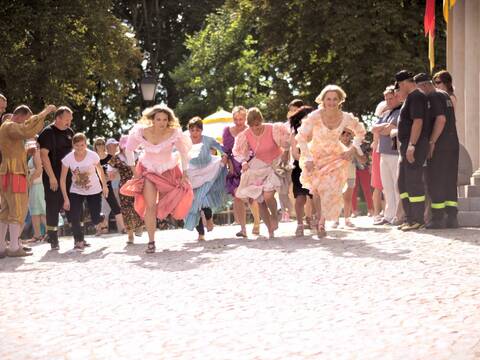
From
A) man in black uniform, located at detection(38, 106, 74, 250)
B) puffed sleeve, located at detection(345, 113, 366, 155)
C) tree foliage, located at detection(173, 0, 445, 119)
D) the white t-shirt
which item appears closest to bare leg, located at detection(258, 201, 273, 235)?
puffed sleeve, located at detection(345, 113, 366, 155)

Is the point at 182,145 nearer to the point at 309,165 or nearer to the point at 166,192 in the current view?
the point at 166,192

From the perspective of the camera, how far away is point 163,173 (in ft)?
42.5

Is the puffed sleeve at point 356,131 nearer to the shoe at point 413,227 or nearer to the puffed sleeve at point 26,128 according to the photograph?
the shoe at point 413,227

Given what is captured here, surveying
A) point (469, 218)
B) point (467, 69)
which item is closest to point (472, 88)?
point (467, 69)

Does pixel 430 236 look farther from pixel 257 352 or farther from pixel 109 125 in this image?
pixel 109 125

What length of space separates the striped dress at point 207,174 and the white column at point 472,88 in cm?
567

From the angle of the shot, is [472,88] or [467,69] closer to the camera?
[472,88]

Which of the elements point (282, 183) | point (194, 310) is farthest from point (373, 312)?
point (282, 183)

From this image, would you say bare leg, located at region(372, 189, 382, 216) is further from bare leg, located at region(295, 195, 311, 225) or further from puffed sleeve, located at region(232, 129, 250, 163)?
puffed sleeve, located at region(232, 129, 250, 163)

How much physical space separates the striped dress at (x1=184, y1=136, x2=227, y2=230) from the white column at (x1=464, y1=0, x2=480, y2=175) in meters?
5.67

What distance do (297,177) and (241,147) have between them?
0.86m

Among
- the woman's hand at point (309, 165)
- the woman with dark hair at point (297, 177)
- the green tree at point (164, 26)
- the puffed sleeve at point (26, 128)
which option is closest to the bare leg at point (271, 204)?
the woman with dark hair at point (297, 177)

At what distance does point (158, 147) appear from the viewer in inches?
503

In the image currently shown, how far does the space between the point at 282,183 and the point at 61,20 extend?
20.6 meters
